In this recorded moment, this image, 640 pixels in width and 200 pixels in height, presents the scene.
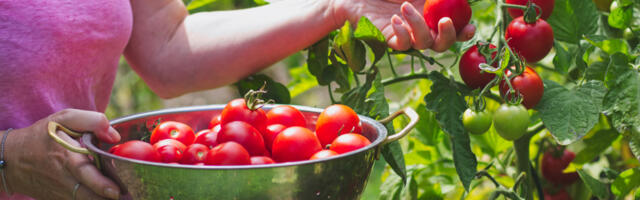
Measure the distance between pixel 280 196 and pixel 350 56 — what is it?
340mm

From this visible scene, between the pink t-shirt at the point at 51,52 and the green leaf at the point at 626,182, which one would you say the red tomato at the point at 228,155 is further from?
the green leaf at the point at 626,182

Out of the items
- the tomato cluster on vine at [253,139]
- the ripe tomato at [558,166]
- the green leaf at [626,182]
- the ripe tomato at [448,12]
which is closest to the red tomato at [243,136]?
the tomato cluster on vine at [253,139]

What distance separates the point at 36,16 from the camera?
88cm

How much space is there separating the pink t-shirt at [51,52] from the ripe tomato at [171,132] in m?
0.21

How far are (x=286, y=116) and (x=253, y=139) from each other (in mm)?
89

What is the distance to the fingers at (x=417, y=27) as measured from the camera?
2.85 feet

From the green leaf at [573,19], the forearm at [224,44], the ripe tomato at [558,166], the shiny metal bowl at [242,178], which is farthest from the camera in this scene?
the ripe tomato at [558,166]

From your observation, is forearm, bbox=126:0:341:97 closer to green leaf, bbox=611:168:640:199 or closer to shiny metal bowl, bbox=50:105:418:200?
shiny metal bowl, bbox=50:105:418:200

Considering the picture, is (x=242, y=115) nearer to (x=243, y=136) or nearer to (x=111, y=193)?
(x=243, y=136)

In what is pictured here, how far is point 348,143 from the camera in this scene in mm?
734

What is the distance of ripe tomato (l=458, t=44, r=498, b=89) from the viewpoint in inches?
33.6

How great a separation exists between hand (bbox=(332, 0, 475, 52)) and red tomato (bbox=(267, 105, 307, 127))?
7.4 inches

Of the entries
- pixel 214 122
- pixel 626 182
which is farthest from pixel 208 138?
pixel 626 182

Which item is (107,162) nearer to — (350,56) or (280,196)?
(280,196)
